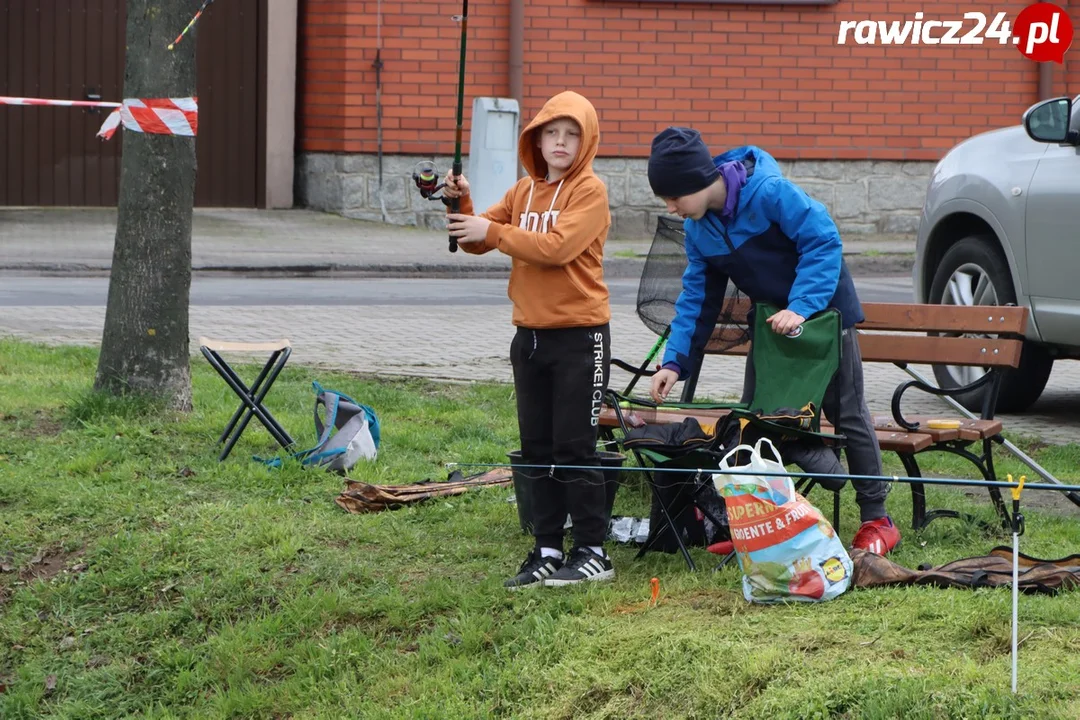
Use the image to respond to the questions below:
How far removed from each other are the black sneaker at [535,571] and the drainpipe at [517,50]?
1315 cm

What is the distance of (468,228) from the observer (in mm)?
4695

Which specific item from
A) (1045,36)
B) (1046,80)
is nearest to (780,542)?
(1046,80)

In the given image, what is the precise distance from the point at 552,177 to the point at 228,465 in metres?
2.14

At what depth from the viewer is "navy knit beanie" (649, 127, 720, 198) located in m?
4.88

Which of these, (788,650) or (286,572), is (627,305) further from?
(788,650)

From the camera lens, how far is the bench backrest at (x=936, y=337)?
19.2 ft

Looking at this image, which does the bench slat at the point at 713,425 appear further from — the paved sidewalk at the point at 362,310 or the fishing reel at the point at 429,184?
the paved sidewalk at the point at 362,310

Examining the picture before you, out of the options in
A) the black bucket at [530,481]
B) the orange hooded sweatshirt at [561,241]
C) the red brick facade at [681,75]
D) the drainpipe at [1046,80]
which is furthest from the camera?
the drainpipe at [1046,80]

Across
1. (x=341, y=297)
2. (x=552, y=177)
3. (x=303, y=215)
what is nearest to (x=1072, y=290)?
(x=552, y=177)

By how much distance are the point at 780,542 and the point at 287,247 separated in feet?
40.7

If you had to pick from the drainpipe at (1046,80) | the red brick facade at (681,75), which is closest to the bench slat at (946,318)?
the red brick facade at (681,75)

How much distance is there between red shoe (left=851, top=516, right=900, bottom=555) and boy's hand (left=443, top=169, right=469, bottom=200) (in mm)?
1698

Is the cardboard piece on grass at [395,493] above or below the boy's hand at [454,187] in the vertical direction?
below

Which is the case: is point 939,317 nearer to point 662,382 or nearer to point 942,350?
point 942,350
